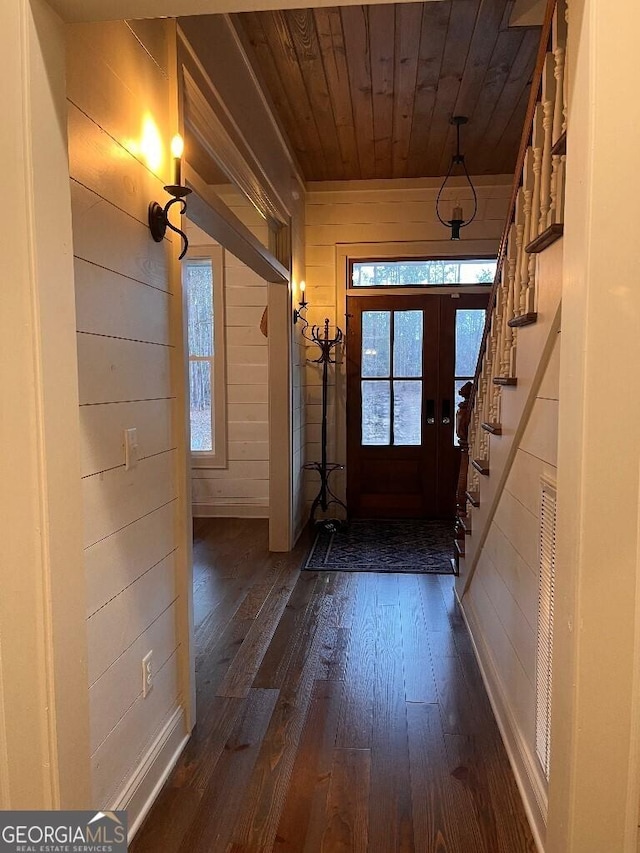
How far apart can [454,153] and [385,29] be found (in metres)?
1.89

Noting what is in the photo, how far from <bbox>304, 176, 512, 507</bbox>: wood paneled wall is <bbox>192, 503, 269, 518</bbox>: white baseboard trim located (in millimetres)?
465

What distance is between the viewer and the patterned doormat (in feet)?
13.7

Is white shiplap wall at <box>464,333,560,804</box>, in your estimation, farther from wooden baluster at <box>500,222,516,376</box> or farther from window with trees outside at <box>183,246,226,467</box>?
window with trees outside at <box>183,246,226,467</box>

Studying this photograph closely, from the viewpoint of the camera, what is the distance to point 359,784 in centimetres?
192

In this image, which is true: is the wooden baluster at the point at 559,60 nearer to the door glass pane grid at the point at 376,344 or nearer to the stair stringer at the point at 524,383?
the stair stringer at the point at 524,383

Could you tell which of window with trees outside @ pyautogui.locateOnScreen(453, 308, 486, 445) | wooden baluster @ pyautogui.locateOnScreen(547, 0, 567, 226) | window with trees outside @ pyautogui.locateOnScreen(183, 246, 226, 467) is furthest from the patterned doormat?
wooden baluster @ pyautogui.locateOnScreen(547, 0, 567, 226)

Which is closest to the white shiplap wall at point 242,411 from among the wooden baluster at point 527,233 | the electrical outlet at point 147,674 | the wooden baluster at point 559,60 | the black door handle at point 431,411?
the black door handle at point 431,411

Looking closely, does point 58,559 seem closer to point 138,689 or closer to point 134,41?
point 138,689

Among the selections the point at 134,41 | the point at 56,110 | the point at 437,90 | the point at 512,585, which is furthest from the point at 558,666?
the point at 437,90

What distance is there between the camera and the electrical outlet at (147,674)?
177 centimetres

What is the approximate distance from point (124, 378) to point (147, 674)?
899mm

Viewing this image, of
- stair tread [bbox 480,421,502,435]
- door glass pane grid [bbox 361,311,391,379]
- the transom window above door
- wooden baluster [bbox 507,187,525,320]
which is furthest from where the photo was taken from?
door glass pane grid [bbox 361,311,391,379]

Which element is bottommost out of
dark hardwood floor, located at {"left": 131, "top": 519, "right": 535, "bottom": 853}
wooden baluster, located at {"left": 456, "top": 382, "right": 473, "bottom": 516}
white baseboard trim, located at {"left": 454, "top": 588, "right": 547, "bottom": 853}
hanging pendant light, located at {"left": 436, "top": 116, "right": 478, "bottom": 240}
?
dark hardwood floor, located at {"left": 131, "top": 519, "right": 535, "bottom": 853}

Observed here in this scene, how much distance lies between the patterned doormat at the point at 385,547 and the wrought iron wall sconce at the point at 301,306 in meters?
1.80
